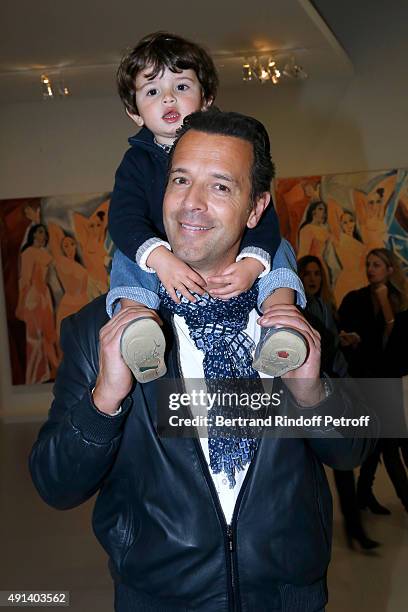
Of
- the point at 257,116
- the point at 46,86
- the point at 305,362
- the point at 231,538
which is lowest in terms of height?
the point at 231,538

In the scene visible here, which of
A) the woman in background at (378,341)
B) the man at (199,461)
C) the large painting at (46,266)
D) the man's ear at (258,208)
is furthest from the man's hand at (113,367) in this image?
the large painting at (46,266)

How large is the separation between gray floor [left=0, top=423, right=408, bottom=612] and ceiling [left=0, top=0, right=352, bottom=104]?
4480 millimetres

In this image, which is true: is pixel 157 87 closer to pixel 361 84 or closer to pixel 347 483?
pixel 347 483

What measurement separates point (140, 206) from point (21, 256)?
415 inches

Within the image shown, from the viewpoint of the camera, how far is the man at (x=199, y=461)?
2105mm

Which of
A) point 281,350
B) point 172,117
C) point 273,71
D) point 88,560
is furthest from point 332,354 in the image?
point 273,71

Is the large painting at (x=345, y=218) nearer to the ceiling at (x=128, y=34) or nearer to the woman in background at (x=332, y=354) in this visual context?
the ceiling at (x=128, y=34)

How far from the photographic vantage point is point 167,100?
2.81m

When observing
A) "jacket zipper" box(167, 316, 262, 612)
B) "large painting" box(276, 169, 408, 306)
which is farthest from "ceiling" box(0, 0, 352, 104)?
"jacket zipper" box(167, 316, 262, 612)

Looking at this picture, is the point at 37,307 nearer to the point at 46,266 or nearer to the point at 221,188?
the point at 46,266

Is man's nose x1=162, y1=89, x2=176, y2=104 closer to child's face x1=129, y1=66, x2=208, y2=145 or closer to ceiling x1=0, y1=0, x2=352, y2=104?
child's face x1=129, y1=66, x2=208, y2=145

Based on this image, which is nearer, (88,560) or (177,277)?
(177,277)

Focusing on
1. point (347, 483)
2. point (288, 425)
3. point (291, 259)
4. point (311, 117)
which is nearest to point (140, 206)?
point (291, 259)

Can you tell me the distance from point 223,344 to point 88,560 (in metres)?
4.17
